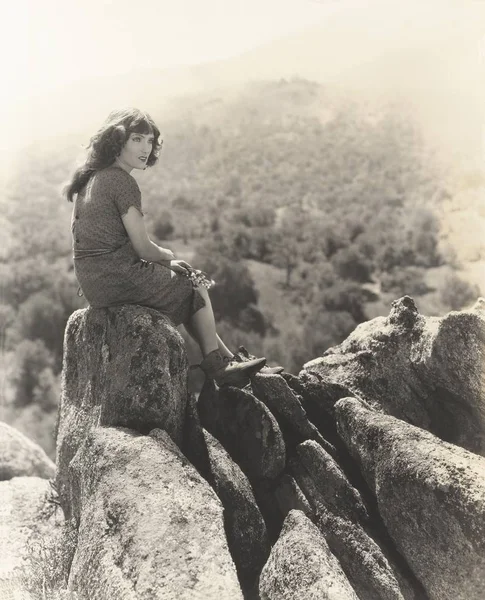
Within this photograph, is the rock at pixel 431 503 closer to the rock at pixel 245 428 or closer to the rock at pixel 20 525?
the rock at pixel 245 428

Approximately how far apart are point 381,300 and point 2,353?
14.5 meters

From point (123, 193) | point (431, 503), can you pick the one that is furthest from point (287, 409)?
point (123, 193)

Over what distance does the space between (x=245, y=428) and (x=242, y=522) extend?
711 mm

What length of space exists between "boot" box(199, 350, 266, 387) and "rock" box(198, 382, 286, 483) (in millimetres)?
72

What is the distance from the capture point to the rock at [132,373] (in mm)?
4234

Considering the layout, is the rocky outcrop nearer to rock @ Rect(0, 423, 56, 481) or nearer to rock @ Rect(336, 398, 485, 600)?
rock @ Rect(336, 398, 485, 600)

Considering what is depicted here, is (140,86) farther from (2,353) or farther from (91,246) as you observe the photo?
(91,246)

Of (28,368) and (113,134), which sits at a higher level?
(113,134)

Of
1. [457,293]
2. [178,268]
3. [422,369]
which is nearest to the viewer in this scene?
[178,268]

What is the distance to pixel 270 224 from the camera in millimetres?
36031

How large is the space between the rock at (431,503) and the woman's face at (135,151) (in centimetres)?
241

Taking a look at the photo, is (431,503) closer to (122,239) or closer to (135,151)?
(122,239)

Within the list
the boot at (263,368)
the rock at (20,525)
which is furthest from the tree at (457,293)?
Answer: the rock at (20,525)

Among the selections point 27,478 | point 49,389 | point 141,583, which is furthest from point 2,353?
point 141,583
